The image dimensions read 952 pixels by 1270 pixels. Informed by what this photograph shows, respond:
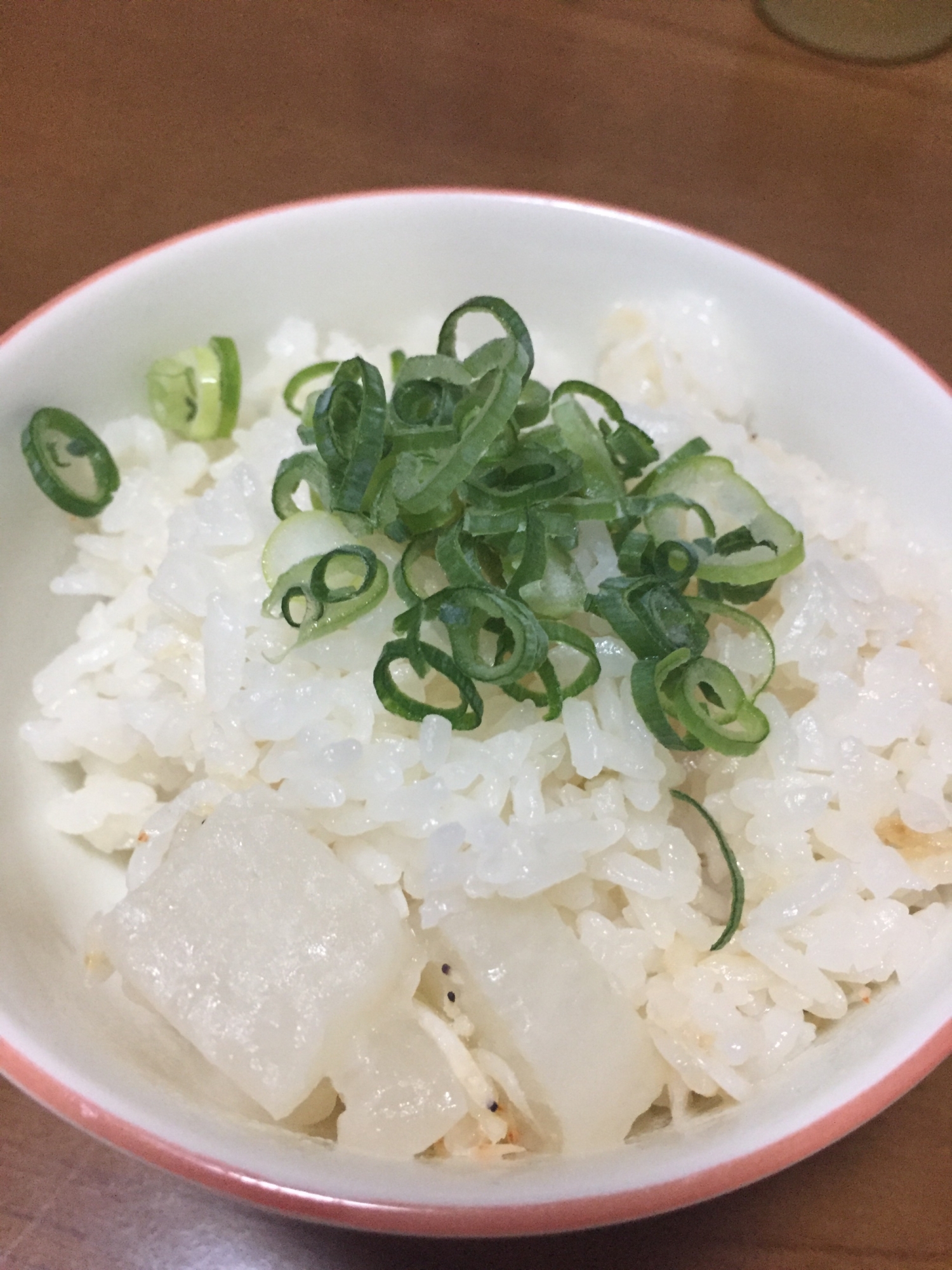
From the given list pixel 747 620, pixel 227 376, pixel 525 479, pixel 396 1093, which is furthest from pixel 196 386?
pixel 396 1093

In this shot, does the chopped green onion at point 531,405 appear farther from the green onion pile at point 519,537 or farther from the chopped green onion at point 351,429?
the chopped green onion at point 351,429

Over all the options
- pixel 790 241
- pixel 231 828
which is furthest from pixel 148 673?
pixel 790 241

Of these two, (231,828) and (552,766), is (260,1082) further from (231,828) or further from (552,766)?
(552,766)

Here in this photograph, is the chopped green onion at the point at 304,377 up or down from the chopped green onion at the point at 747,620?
up

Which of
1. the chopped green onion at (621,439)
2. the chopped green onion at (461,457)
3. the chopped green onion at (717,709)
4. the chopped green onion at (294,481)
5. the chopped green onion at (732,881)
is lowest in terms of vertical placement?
the chopped green onion at (732,881)

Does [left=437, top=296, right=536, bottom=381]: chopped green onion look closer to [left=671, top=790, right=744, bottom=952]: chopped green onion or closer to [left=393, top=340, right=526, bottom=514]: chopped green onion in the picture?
[left=393, top=340, right=526, bottom=514]: chopped green onion

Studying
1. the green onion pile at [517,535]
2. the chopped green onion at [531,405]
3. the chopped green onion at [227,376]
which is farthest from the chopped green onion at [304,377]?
the chopped green onion at [531,405]

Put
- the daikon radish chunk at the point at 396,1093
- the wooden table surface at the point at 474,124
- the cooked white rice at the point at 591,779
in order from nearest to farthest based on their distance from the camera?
the daikon radish chunk at the point at 396,1093 → the cooked white rice at the point at 591,779 → the wooden table surface at the point at 474,124
